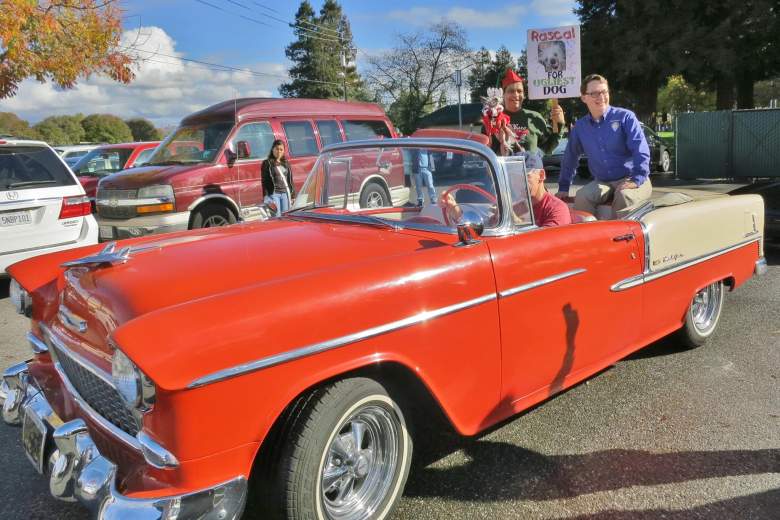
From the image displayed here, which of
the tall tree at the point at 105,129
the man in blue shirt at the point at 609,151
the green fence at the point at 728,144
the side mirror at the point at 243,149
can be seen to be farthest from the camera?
the tall tree at the point at 105,129

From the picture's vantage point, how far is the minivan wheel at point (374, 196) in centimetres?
354

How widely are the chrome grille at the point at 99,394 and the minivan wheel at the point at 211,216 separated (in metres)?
5.66

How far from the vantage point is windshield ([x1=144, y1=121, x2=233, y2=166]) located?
334 inches

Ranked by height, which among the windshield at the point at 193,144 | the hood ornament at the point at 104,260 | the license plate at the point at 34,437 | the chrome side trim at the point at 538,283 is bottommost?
the license plate at the point at 34,437

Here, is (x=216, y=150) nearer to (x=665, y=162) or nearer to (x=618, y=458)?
(x=618, y=458)

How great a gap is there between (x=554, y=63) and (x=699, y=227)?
7.94m

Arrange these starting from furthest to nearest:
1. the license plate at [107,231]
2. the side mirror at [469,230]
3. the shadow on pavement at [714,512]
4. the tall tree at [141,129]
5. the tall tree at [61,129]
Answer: the tall tree at [141,129] → the tall tree at [61,129] → the license plate at [107,231] → the side mirror at [469,230] → the shadow on pavement at [714,512]

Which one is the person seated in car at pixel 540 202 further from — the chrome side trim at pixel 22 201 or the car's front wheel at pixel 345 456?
the chrome side trim at pixel 22 201

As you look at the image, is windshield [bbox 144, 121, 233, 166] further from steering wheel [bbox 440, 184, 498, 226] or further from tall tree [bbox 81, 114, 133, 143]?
tall tree [bbox 81, 114, 133, 143]

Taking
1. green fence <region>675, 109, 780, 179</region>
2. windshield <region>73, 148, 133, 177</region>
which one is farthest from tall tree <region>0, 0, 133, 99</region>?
green fence <region>675, 109, 780, 179</region>

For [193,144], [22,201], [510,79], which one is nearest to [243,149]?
[193,144]

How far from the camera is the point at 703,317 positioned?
444cm

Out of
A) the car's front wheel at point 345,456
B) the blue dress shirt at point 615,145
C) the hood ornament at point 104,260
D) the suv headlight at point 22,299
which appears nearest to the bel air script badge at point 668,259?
the blue dress shirt at point 615,145

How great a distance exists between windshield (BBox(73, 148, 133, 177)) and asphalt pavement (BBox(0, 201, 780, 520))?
379 inches
